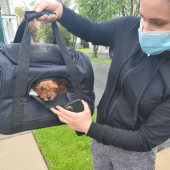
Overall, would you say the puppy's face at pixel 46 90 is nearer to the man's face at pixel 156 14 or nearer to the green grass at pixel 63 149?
the man's face at pixel 156 14

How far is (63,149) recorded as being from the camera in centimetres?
247

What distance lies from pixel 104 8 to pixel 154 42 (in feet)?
52.2

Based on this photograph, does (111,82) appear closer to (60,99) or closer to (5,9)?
(60,99)

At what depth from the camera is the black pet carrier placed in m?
0.93

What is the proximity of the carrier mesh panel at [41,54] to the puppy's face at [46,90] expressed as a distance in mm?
158

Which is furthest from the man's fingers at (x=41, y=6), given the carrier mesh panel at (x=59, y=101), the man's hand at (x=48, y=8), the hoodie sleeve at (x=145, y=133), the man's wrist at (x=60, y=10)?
the hoodie sleeve at (x=145, y=133)

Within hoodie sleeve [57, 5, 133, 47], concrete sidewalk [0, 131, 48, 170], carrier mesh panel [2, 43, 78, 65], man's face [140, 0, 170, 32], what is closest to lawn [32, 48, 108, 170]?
concrete sidewalk [0, 131, 48, 170]

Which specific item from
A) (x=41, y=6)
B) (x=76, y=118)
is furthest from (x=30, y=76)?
(x=41, y=6)

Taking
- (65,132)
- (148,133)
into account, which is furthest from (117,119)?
(65,132)

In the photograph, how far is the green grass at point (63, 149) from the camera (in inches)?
86.2

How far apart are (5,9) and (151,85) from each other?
437 inches

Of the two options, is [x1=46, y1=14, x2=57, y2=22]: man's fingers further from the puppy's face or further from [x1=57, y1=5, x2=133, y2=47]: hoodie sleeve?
the puppy's face

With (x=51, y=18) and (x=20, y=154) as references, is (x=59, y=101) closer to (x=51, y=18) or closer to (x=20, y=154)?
(x=51, y=18)

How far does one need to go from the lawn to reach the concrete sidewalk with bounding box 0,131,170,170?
12cm
